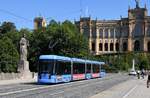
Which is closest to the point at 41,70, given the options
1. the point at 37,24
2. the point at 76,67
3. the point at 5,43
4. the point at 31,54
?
the point at 76,67

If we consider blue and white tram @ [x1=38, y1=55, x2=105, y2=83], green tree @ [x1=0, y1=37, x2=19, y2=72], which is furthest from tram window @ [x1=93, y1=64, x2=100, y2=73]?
green tree @ [x1=0, y1=37, x2=19, y2=72]

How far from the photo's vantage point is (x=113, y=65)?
155250 mm

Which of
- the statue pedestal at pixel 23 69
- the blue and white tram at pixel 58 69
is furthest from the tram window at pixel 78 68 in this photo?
the statue pedestal at pixel 23 69

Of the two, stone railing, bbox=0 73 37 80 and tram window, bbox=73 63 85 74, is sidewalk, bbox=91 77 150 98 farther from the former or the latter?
stone railing, bbox=0 73 37 80

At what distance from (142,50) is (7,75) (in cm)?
14068

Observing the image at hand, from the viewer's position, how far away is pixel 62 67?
1966 inches

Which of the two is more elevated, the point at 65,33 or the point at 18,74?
the point at 65,33

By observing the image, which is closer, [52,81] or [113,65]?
[52,81]

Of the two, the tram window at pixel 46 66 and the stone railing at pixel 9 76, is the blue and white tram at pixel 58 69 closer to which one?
the tram window at pixel 46 66

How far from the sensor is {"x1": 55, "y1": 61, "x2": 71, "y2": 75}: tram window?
1899 inches

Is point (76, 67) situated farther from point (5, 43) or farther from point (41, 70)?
point (5, 43)

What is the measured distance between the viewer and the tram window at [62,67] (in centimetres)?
4823

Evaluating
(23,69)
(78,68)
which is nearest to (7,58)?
(23,69)

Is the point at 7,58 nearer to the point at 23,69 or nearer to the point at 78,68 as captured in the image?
the point at 23,69
